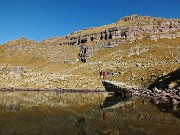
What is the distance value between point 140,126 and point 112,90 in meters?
80.7

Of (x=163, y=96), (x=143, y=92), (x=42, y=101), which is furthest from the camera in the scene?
(x=143, y=92)

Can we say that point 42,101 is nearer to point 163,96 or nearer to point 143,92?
point 163,96

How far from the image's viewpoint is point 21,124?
40.8 metres

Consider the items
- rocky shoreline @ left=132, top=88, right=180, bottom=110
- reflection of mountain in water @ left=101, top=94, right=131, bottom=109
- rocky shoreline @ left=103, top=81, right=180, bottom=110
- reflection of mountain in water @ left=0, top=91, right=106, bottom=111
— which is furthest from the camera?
rocky shoreline @ left=103, top=81, right=180, bottom=110

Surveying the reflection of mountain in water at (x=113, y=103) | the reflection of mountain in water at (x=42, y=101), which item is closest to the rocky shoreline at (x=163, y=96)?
the reflection of mountain in water at (x=113, y=103)

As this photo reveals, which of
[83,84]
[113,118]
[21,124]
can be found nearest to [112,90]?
[83,84]

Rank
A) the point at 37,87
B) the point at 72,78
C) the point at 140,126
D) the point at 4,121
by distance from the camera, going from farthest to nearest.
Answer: the point at 72,78, the point at 37,87, the point at 4,121, the point at 140,126

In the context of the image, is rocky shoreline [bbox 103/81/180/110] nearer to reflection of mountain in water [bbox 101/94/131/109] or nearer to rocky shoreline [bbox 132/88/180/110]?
rocky shoreline [bbox 132/88/180/110]

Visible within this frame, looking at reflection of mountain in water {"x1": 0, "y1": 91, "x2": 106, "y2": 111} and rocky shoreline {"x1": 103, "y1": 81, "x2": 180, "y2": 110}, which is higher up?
rocky shoreline {"x1": 103, "y1": 81, "x2": 180, "y2": 110}

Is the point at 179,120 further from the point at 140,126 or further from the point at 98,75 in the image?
the point at 98,75

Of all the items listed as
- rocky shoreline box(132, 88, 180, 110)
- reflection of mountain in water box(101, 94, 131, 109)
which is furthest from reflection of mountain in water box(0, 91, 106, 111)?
rocky shoreline box(132, 88, 180, 110)

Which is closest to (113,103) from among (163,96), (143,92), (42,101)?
(42,101)

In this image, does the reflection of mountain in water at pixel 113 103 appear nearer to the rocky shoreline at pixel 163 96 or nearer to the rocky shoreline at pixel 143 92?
the rocky shoreline at pixel 163 96

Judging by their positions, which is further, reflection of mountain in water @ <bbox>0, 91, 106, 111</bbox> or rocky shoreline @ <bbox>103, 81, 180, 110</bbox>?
rocky shoreline @ <bbox>103, 81, 180, 110</bbox>
